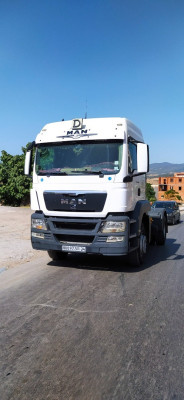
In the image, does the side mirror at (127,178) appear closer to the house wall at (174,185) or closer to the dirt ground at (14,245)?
the dirt ground at (14,245)

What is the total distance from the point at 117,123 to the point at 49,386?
17.5ft

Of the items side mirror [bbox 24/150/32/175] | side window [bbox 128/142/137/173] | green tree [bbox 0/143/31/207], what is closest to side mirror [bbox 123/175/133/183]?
side window [bbox 128/142/137/173]

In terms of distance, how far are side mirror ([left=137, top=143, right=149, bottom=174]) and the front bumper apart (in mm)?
1094

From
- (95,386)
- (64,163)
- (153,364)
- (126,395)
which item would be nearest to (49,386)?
(95,386)

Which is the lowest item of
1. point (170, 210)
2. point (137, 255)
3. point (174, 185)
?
point (170, 210)

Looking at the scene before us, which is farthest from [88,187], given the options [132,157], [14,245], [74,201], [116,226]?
[14,245]

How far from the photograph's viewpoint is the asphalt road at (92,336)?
9.56ft

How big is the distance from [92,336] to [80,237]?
3.07 meters

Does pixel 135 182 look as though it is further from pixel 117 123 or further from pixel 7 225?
pixel 7 225

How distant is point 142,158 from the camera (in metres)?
6.87

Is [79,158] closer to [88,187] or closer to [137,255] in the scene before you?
[88,187]

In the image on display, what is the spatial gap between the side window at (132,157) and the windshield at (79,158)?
0.92ft

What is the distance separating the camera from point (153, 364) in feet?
10.7

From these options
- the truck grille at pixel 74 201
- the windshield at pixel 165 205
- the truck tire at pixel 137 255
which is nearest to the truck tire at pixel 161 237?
the truck tire at pixel 137 255
